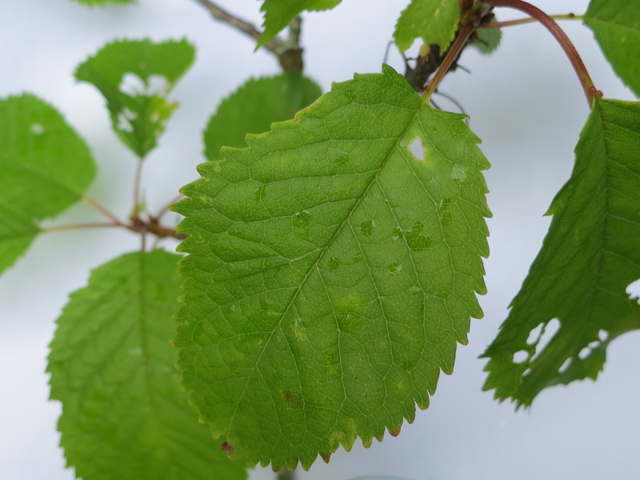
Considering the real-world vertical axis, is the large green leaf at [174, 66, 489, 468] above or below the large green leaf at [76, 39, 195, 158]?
below

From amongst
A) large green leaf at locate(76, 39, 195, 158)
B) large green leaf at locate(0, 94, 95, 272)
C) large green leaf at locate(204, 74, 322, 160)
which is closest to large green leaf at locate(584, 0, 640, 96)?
large green leaf at locate(204, 74, 322, 160)

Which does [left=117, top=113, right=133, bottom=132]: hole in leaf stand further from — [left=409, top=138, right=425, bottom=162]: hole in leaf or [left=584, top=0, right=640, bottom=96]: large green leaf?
[left=584, top=0, right=640, bottom=96]: large green leaf

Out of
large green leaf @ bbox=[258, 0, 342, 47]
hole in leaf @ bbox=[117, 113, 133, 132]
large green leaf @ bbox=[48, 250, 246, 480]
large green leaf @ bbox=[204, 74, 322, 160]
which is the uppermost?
hole in leaf @ bbox=[117, 113, 133, 132]

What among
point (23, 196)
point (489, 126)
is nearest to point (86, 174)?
point (23, 196)

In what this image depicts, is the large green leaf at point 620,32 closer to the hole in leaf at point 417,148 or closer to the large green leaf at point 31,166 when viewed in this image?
the hole in leaf at point 417,148

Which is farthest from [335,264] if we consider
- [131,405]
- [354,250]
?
[131,405]

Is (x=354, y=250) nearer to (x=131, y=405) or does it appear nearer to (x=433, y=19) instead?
(x=433, y=19)
